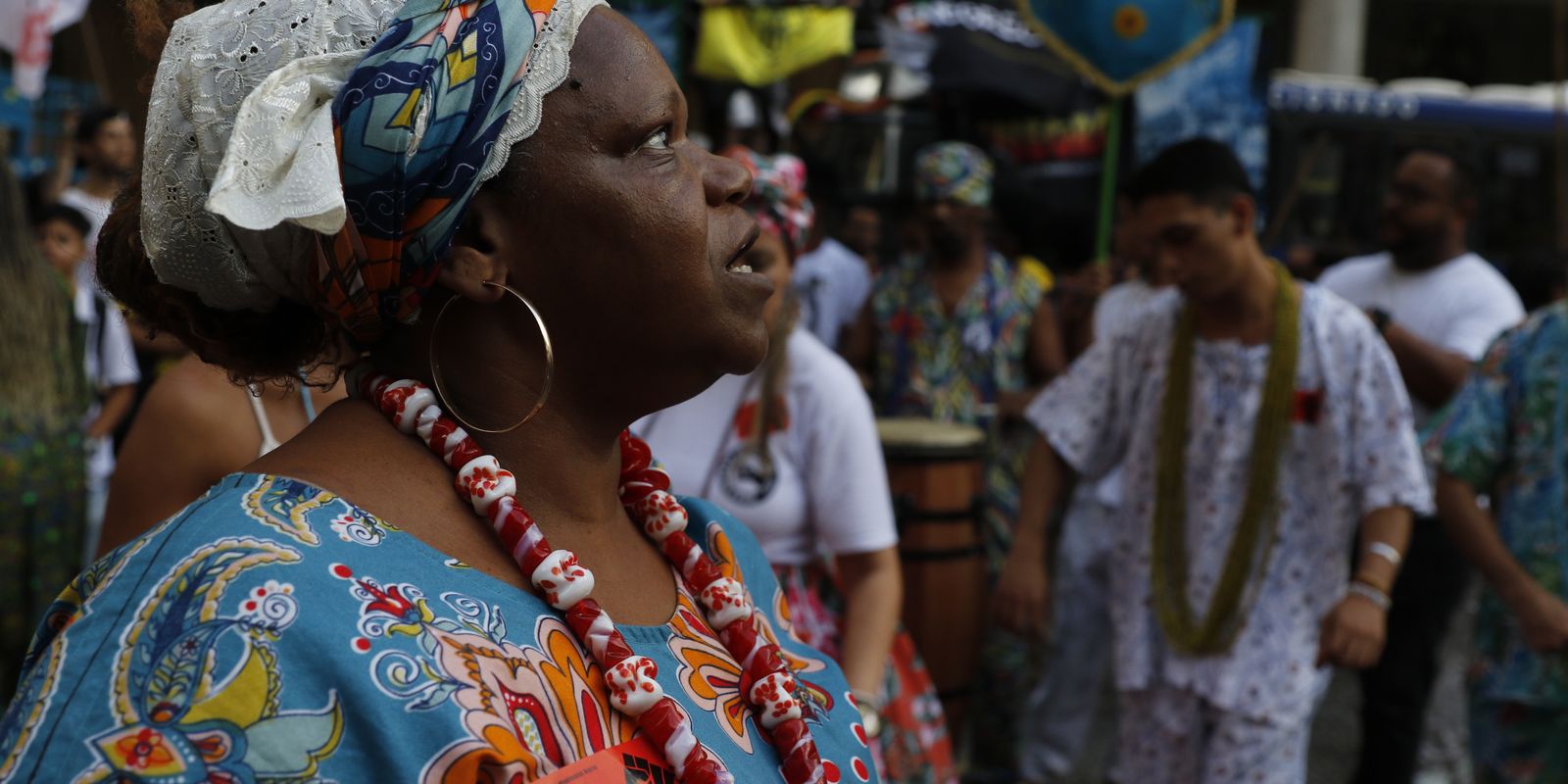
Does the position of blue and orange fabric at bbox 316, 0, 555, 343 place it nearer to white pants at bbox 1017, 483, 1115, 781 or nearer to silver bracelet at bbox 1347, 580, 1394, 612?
silver bracelet at bbox 1347, 580, 1394, 612

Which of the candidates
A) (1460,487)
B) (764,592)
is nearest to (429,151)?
(764,592)

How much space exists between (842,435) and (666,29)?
25.9 ft

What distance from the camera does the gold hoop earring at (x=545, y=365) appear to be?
1.50 metres

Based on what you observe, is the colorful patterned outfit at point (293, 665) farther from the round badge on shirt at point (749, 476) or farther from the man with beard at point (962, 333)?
the man with beard at point (962, 333)

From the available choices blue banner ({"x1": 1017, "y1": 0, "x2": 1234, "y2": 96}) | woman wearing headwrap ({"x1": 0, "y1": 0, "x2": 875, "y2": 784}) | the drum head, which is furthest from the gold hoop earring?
blue banner ({"x1": 1017, "y1": 0, "x2": 1234, "y2": 96})

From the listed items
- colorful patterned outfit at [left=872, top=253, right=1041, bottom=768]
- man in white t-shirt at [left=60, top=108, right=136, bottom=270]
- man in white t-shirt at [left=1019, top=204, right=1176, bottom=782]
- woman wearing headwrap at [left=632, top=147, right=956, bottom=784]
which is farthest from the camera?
man in white t-shirt at [left=60, top=108, right=136, bottom=270]

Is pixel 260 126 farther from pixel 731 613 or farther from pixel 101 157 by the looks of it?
pixel 101 157

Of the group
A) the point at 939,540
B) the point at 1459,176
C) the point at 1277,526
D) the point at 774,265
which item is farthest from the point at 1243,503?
the point at 1459,176

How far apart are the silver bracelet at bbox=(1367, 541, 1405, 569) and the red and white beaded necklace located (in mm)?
2693

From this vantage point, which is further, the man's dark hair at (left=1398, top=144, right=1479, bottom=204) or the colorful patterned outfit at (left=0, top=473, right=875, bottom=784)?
the man's dark hair at (left=1398, top=144, right=1479, bottom=204)

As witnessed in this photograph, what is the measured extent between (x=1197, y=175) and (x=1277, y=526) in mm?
984

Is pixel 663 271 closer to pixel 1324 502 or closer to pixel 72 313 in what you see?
pixel 1324 502

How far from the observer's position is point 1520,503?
405 centimetres

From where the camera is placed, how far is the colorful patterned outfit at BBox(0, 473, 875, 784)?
1.14 metres
